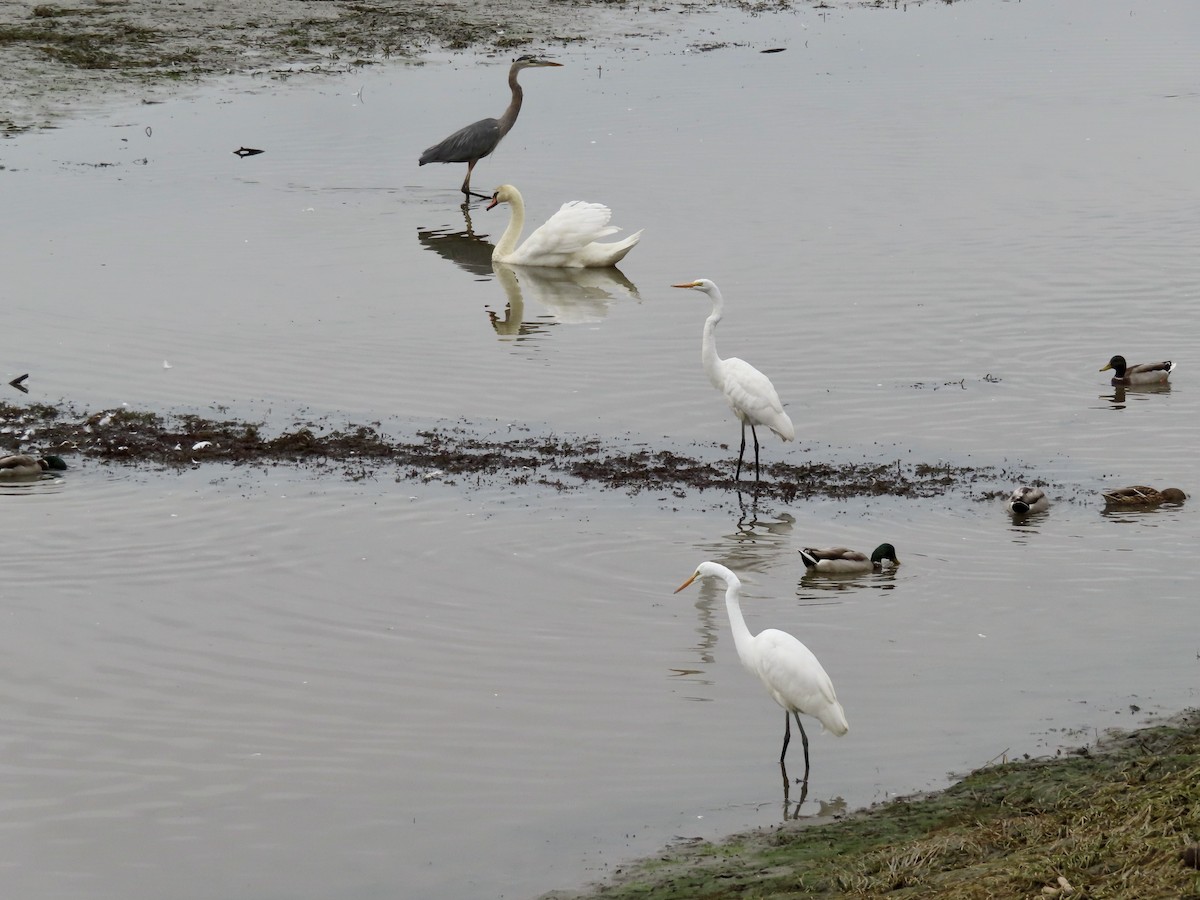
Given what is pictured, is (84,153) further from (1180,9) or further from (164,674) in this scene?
(1180,9)

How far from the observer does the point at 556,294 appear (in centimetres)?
2058

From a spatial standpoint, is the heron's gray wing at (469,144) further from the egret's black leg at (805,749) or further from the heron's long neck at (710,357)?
the egret's black leg at (805,749)

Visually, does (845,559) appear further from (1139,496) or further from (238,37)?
(238,37)

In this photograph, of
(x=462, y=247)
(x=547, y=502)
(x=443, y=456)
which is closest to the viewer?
(x=547, y=502)

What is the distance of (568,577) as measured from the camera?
1146 cm

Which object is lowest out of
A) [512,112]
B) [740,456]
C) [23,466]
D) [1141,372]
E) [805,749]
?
[805,749]

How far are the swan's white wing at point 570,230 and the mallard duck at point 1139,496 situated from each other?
9.72m

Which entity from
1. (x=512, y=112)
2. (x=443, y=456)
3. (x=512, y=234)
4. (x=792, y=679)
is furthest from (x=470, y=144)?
(x=792, y=679)

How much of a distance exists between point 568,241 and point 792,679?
13.3 m

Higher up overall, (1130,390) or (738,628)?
(1130,390)

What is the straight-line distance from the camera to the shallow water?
28.2 feet

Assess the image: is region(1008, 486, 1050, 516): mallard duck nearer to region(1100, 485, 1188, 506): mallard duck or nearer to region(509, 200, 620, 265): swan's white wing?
region(1100, 485, 1188, 506): mallard duck

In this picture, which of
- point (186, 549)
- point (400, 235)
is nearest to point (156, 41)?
point (400, 235)

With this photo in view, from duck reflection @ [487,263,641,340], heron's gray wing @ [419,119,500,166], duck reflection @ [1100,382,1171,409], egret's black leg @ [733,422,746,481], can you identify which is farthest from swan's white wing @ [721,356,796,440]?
heron's gray wing @ [419,119,500,166]
